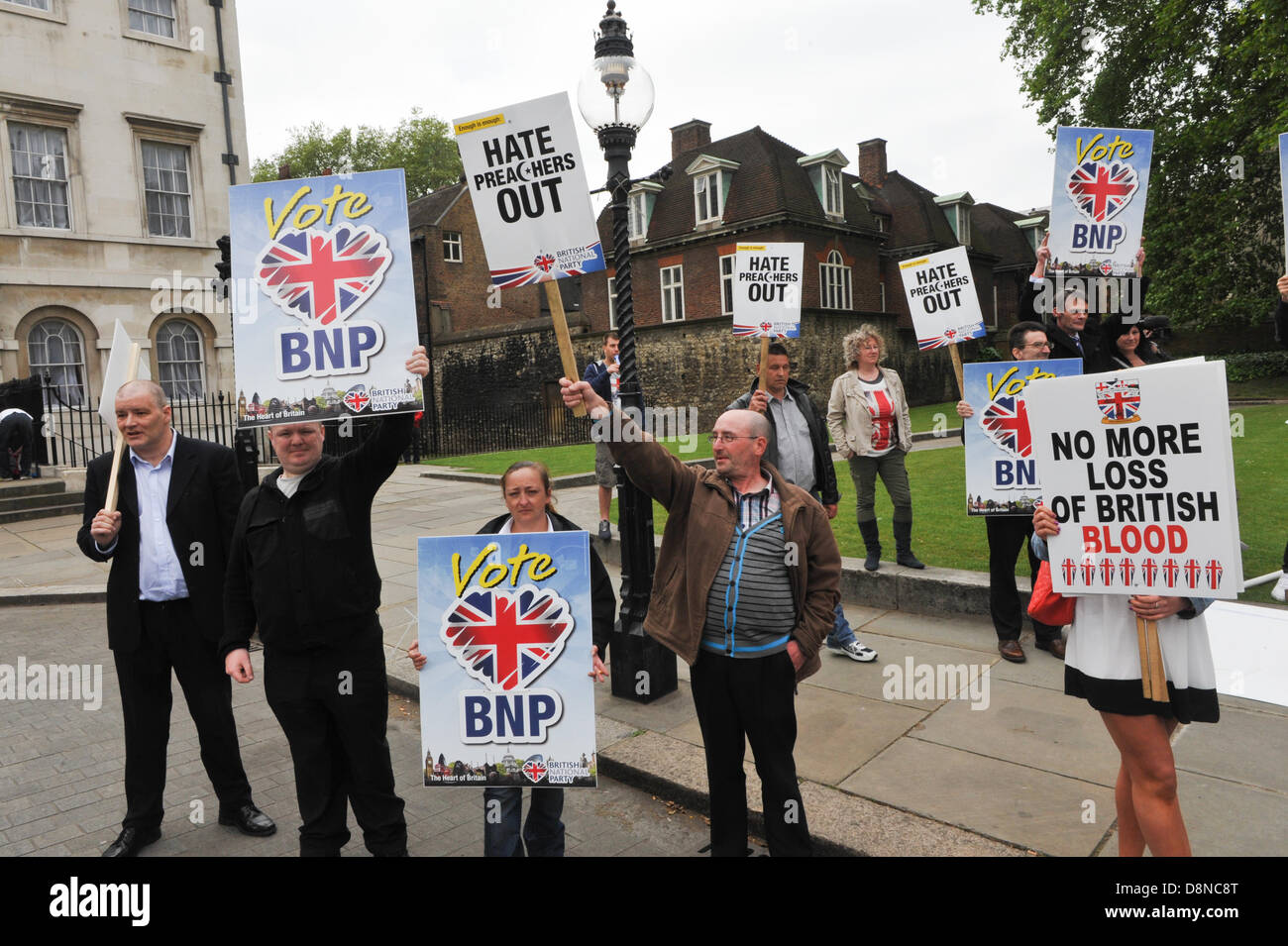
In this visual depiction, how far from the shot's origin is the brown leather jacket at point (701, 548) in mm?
3428

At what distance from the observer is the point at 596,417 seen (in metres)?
3.33

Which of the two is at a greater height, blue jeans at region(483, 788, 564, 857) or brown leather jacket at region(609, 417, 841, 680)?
brown leather jacket at region(609, 417, 841, 680)

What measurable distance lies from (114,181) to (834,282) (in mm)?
24611

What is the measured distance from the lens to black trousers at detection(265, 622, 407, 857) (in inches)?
133

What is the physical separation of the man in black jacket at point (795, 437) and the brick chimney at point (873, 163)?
→ 3893 cm

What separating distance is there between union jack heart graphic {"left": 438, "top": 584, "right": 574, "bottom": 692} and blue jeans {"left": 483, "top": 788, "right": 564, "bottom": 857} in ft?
1.45

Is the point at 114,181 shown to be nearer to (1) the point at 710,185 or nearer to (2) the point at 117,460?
(2) the point at 117,460

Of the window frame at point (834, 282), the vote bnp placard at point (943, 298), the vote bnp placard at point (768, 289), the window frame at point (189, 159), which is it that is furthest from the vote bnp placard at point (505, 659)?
the window frame at point (834, 282)

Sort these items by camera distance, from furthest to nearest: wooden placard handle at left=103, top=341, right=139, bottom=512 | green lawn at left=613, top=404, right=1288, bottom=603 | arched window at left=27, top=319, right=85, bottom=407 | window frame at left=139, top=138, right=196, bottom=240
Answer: window frame at left=139, top=138, right=196, bottom=240 < arched window at left=27, top=319, right=85, bottom=407 < green lawn at left=613, top=404, right=1288, bottom=603 < wooden placard handle at left=103, top=341, right=139, bottom=512

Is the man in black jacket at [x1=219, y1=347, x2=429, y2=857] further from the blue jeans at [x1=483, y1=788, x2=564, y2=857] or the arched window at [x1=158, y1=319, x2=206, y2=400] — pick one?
the arched window at [x1=158, y1=319, x2=206, y2=400]

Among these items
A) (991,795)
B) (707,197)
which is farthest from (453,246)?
(991,795)

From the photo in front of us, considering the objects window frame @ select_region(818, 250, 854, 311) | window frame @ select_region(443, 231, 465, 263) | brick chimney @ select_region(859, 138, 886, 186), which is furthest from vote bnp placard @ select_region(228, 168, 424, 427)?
brick chimney @ select_region(859, 138, 886, 186)

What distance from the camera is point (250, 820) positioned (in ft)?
13.8
